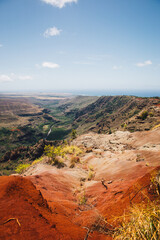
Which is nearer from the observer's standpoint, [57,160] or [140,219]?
[140,219]

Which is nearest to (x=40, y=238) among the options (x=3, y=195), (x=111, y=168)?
(x=3, y=195)

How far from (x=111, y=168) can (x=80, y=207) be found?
6.70m

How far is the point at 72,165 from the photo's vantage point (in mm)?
13914

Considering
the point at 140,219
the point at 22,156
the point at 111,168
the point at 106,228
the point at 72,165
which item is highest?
the point at 140,219

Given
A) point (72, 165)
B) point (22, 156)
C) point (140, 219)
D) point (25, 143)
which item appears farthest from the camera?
point (25, 143)

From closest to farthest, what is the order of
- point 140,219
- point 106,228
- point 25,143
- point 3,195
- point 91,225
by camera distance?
point 140,219, point 106,228, point 91,225, point 3,195, point 25,143

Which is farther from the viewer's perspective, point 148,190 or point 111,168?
point 111,168

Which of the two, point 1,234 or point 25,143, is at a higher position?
point 1,234

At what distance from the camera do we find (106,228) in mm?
3242

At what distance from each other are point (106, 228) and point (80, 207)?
328 centimetres

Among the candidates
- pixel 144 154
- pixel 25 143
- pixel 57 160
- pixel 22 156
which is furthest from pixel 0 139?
pixel 144 154

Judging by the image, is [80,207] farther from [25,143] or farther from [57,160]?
[25,143]

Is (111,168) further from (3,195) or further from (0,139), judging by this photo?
(0,139)

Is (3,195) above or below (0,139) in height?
above
